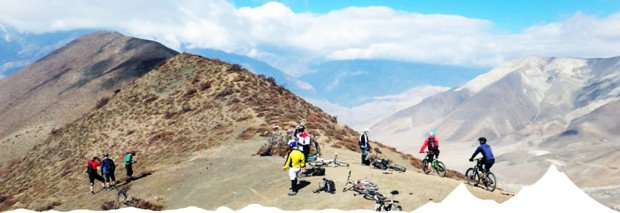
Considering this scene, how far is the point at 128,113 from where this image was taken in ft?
256

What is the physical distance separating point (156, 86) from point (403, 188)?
6346 centimetres

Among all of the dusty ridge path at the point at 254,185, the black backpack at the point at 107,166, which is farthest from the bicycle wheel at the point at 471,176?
the black backpack at the point at 107,166

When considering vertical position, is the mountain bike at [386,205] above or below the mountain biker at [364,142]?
below

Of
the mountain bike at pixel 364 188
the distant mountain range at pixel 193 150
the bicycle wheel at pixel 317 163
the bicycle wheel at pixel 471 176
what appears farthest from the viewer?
the bicycle wheel at pixel 317 163

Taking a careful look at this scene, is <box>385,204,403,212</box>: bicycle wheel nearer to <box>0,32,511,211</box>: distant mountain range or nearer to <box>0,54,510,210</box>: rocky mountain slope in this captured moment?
<box>0,32,511,211</box>: distant mountain range

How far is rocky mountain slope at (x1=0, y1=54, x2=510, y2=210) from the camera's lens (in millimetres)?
32625

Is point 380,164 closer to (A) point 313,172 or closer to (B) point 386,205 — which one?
(A) point 313,172

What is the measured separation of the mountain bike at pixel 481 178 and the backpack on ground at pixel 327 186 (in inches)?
316

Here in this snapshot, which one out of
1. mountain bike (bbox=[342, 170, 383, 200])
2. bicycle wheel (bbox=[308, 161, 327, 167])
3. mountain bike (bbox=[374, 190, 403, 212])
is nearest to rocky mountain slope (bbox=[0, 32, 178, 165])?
bicycle wheel (bbox=[308, 161, 327, 167])

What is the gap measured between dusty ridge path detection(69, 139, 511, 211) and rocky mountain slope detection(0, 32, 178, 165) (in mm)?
52103

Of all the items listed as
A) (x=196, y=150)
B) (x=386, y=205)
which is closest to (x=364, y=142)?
(x=386, y=205)

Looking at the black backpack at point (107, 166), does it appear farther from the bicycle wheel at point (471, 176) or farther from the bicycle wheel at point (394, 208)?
the bicycle wheel at point (471, 176)

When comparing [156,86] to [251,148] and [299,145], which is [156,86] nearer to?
[251,148]

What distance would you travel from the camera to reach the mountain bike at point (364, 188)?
27672mm
